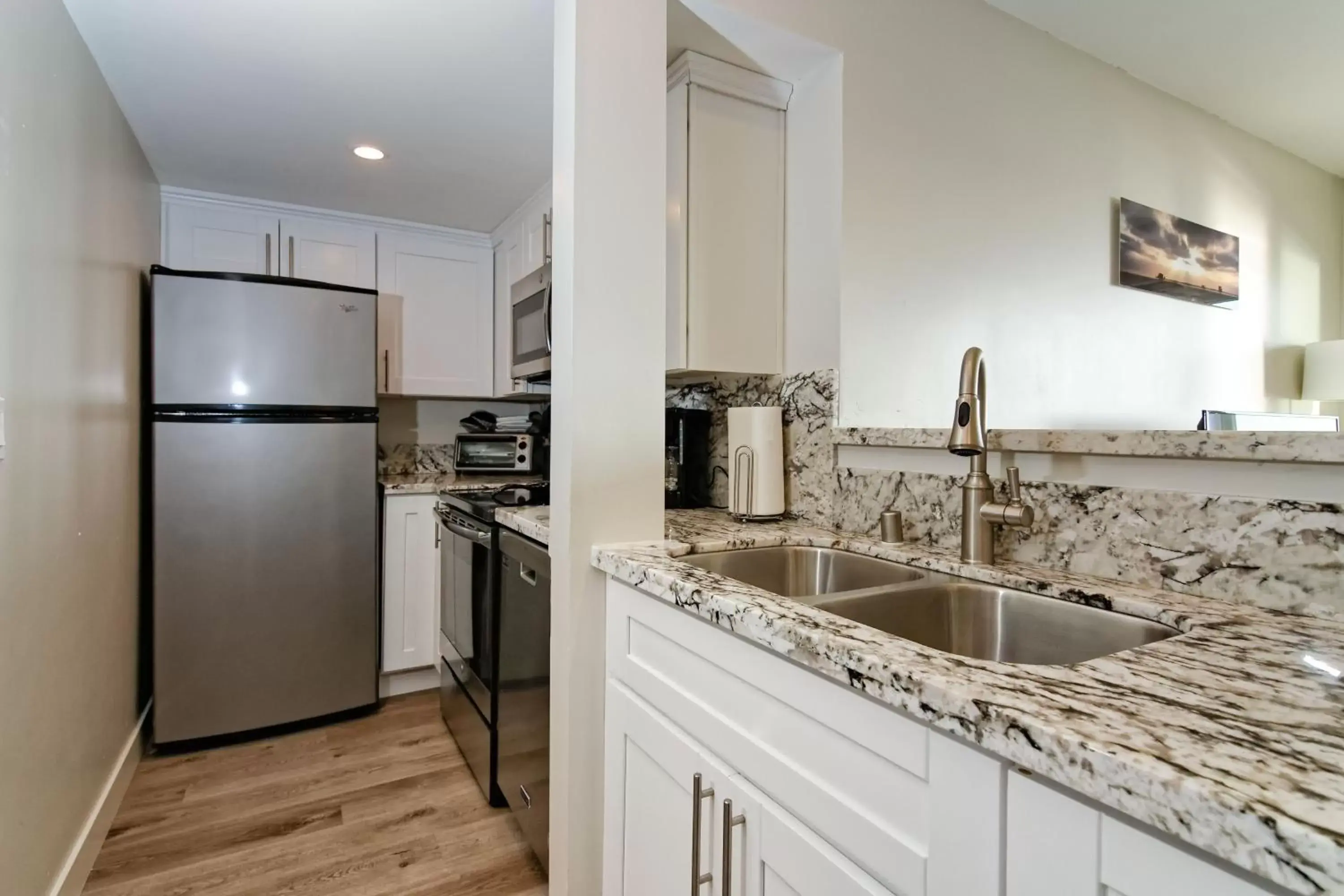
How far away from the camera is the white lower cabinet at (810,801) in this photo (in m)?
0.51

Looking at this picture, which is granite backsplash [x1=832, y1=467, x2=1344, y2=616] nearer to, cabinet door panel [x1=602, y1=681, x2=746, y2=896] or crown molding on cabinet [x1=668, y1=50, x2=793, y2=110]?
cabinet door panel [x1=602, y1=681, x2=746, y2=896]

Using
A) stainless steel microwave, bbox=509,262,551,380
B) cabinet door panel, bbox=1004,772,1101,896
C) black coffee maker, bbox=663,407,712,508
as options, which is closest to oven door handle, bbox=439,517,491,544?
black coffee maker, bbox=663,407,712,508

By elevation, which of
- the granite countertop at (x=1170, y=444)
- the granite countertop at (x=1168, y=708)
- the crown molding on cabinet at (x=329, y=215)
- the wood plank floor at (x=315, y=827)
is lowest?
the wood plank floor at (x=315, y=827)

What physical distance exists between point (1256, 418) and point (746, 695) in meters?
2.15

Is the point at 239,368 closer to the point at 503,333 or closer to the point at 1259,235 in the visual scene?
the point at 503,333

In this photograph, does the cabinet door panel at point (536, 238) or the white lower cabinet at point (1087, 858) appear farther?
the cabinet door panel at point (536, 238)

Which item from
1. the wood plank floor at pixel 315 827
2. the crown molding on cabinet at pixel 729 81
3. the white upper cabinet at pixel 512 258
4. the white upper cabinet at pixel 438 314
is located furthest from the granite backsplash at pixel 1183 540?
the white upper cabinet at pixel 438 314

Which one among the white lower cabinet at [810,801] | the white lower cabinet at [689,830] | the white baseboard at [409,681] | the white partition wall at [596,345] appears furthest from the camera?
the white baseboard at [409,681]

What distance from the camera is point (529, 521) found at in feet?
5.45

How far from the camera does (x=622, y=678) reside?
1253mm

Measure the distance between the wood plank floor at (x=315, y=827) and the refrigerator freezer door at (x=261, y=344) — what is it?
1.33 metres

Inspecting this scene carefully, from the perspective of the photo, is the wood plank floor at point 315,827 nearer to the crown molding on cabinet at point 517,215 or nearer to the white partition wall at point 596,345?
the white partition wall at point 596,345

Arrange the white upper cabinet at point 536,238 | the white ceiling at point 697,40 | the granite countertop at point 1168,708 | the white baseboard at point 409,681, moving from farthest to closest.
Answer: the white baseboard at point 409,681
the white upper cabinet at point 536,238
the white ceiling at point 697,40
the granite countertop at point 1168,708

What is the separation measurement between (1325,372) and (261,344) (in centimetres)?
426
